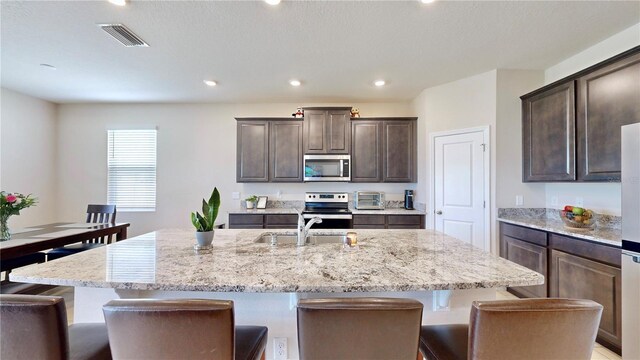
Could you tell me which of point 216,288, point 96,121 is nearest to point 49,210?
point 96,121

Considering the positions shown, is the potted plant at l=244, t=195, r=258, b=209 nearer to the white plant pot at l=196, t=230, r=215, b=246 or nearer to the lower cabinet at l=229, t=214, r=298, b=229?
the lower cabinet at l=229, t=214, r=298, b=229

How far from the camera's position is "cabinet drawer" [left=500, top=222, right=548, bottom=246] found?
2.56 meters

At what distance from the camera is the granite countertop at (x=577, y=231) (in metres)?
1.99

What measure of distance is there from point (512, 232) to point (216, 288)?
322 centimetres

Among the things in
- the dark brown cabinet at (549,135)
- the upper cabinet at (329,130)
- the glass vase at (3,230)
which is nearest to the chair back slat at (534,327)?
the dark brown cabinet at (549,135)

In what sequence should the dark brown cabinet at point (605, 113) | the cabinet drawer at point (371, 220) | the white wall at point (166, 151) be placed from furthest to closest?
1. the white wall at point (166, 151)
2. the cabinet drawer at point (371, 220)
3. the dark brown cabinet at point (605, 113)

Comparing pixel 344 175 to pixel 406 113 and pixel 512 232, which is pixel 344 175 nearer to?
pixel 406 113

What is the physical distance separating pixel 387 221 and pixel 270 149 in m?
2.13

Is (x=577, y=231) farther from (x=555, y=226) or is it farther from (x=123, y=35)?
(x=123, y=35)

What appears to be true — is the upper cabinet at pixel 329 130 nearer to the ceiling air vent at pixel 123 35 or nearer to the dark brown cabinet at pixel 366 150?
the dark brown cabinet at pixel 366 150

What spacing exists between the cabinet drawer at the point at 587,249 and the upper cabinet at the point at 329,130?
268cm

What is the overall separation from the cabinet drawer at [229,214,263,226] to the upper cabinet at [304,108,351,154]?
1.30m

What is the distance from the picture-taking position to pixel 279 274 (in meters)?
1.19

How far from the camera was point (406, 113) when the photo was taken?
15.0 feet
